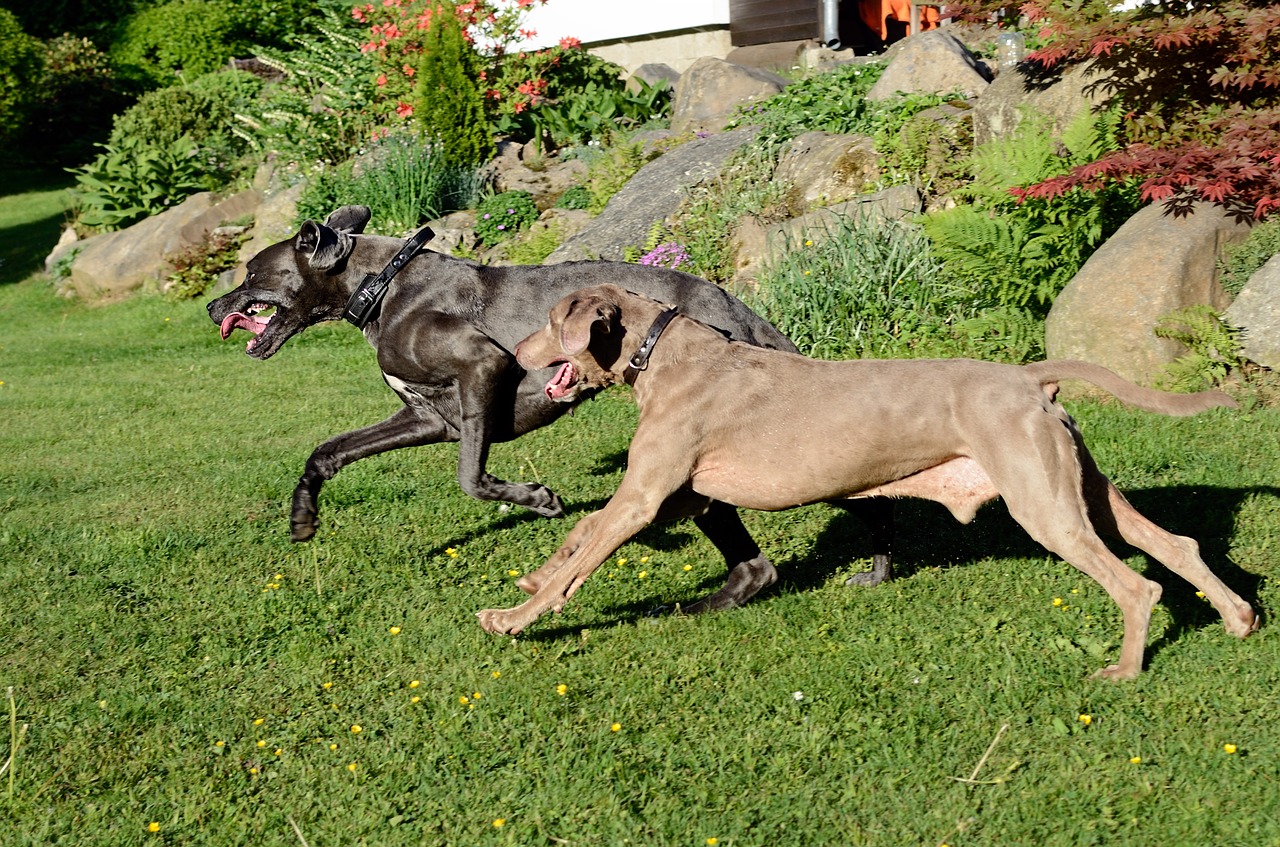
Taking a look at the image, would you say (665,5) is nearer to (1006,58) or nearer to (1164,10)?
(1006,58)

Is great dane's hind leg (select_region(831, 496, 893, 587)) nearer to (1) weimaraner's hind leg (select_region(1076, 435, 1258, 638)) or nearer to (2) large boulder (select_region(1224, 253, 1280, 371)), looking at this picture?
(1) weimaraner's hind leg (select_region(1076, 435, 1258, 638))

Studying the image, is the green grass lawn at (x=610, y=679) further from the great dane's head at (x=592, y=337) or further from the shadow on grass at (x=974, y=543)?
the great dane's head at (x=592, y=337)

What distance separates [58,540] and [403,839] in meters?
3.97

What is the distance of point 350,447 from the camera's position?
257 inches

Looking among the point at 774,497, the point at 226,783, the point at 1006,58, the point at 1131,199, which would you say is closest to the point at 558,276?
the point at 774,497

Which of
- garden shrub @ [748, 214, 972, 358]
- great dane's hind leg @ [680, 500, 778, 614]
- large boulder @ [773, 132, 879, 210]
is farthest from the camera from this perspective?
large boulder @ [773, 132, 879, 210]

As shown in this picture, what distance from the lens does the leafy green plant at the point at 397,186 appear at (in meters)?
13.3

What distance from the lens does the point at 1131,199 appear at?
8.90 m

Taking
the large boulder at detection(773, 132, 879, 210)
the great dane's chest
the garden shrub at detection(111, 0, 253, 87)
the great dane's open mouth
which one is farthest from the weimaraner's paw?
the garden shrub at detection(111, 0, 253, 87)

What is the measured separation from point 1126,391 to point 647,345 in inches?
72.6

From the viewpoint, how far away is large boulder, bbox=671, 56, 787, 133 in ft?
45.8

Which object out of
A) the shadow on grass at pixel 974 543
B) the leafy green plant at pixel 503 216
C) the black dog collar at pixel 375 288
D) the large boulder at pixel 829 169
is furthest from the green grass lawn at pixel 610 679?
the leafy green plant at pixel 503 216

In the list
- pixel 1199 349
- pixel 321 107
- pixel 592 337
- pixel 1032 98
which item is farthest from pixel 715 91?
pixel 592 337

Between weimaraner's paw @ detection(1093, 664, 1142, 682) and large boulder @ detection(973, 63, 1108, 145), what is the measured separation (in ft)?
19.3
